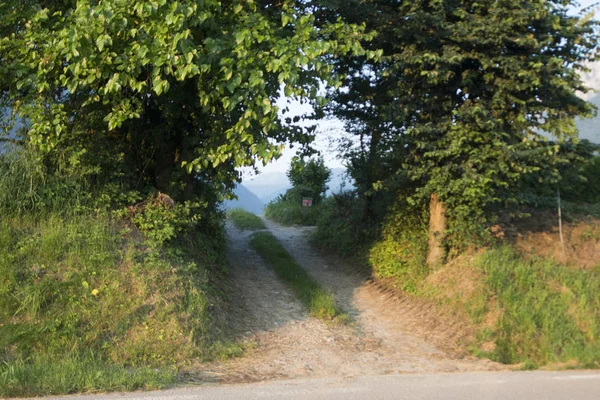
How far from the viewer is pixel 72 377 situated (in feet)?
19.1

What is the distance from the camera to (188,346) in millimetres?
7000

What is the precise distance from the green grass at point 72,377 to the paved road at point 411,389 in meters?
0.28

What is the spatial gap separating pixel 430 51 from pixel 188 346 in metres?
6.25

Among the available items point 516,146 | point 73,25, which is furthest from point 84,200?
point 516,146

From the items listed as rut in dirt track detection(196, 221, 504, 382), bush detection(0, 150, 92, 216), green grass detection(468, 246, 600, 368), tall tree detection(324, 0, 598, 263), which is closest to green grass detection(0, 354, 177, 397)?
rut in dirt track detection(196, 221, 504, 382)

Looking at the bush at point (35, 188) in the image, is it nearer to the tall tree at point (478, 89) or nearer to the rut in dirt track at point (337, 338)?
the rut in dirt track at point (337, 338)

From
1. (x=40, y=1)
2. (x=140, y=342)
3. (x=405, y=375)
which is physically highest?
(x=40, y=1)

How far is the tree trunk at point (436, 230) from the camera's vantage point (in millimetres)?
10760

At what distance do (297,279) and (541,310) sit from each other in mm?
5018

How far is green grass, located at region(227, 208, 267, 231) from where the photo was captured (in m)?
21.8

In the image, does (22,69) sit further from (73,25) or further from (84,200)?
(84,200)

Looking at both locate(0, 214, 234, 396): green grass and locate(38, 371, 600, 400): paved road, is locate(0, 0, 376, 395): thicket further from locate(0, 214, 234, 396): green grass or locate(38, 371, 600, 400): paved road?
locate(38, 371, 600, 400): paved road

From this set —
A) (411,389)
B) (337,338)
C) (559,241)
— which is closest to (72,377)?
(411,389)

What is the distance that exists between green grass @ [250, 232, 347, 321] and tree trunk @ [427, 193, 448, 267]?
7.24ft
